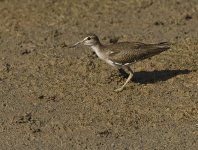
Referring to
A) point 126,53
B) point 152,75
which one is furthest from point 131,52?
point 152,75

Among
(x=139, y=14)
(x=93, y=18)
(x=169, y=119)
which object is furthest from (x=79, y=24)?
(x=169, y=119)

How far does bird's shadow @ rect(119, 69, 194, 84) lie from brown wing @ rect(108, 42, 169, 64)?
1.58 ft

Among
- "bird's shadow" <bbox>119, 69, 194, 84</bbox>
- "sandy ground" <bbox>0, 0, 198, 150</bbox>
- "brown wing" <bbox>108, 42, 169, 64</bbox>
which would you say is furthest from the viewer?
"bird's shadow" <bbox>119, 69, 194, 84</bbox>

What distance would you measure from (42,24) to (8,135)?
205 inches

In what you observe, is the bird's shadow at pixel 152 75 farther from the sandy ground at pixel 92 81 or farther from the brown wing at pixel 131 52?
the brown wing at pixel 131 52

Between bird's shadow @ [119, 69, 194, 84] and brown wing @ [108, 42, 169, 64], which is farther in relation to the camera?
bird's shadow @ [119, 69, 194, 84]

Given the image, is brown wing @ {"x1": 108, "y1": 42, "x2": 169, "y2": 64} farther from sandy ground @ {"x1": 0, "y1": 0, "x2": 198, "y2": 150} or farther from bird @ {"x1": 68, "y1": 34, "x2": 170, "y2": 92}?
sandy ground @ {"x1": 0, "y1": 0, "x2": 198, "y2": 150}

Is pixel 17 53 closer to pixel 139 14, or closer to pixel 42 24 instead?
pixel 42 24

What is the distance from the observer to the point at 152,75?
34.9 feet

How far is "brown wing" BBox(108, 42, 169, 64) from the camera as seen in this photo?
10055 millimetres

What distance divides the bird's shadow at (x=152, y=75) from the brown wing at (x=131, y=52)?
48cm

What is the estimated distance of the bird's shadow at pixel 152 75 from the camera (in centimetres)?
1048

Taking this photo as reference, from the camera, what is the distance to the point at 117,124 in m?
9.02

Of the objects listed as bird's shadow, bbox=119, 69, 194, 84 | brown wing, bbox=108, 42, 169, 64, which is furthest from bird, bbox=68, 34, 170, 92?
bird's shadow, bbox=119, 69, 194, 84
